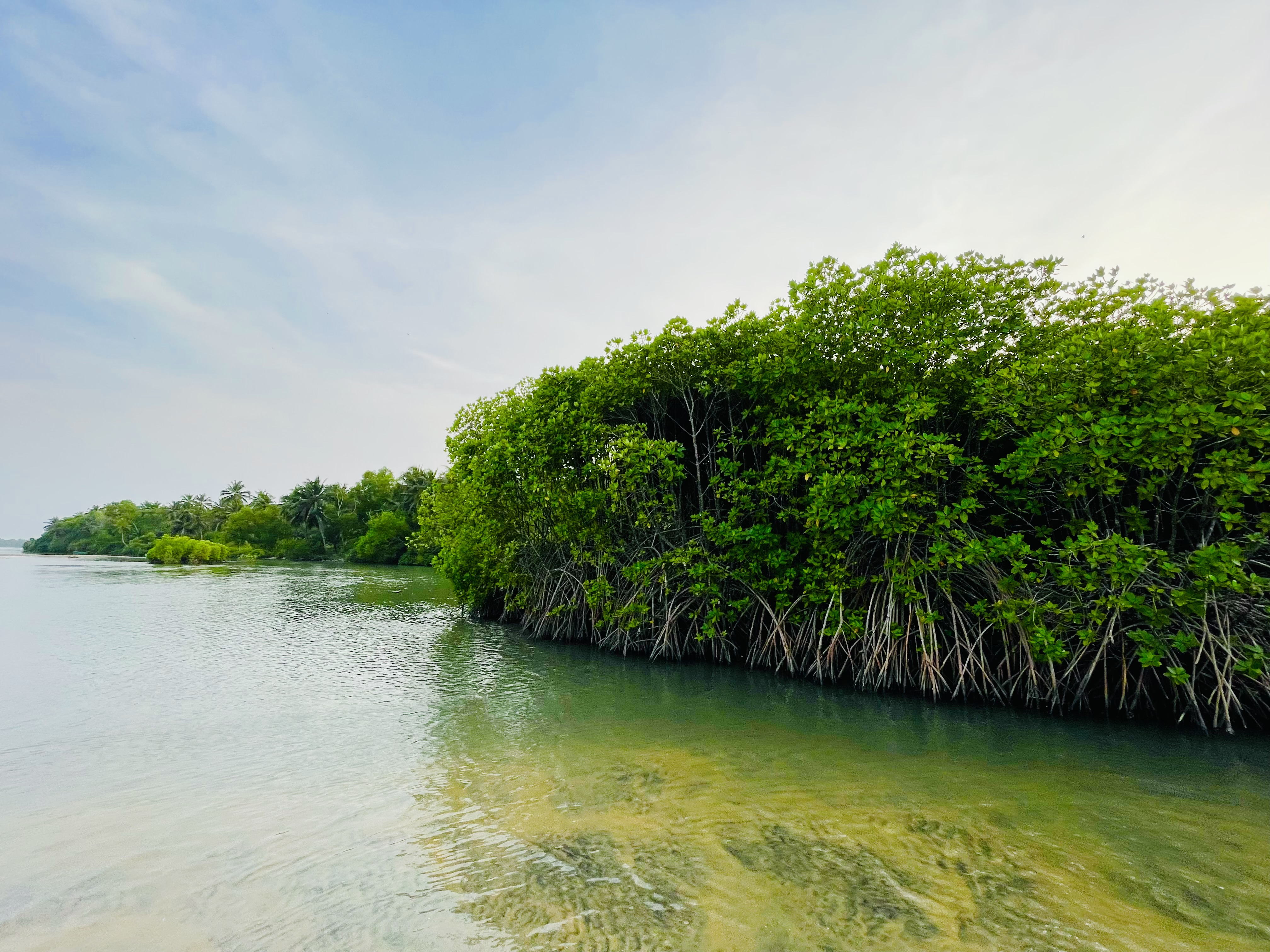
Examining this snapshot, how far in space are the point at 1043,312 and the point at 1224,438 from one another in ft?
12.1

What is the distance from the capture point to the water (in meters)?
3.96

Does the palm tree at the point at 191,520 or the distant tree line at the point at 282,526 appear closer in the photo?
the distant tree line at the point at 282,526

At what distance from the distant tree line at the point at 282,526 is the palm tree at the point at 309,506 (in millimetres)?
96

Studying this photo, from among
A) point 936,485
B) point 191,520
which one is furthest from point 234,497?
point 936,485

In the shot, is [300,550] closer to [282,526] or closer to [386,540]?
[282,526]

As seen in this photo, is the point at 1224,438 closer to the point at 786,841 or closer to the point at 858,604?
the point at 858,604

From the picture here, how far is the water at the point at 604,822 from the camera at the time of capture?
13.0 ft

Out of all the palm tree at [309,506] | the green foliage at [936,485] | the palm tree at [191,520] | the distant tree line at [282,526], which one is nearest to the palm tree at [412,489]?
the distant tree line at [282,526]

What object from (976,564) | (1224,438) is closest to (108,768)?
(976,564)

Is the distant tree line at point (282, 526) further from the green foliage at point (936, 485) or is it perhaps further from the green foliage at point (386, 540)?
the green foliage at point (936, 485)

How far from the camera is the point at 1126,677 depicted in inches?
358

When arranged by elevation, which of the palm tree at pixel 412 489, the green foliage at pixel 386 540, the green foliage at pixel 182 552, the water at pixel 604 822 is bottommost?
the water at pixel 604 822

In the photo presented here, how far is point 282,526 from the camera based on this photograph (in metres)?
74.3

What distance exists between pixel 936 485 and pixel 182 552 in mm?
70715
